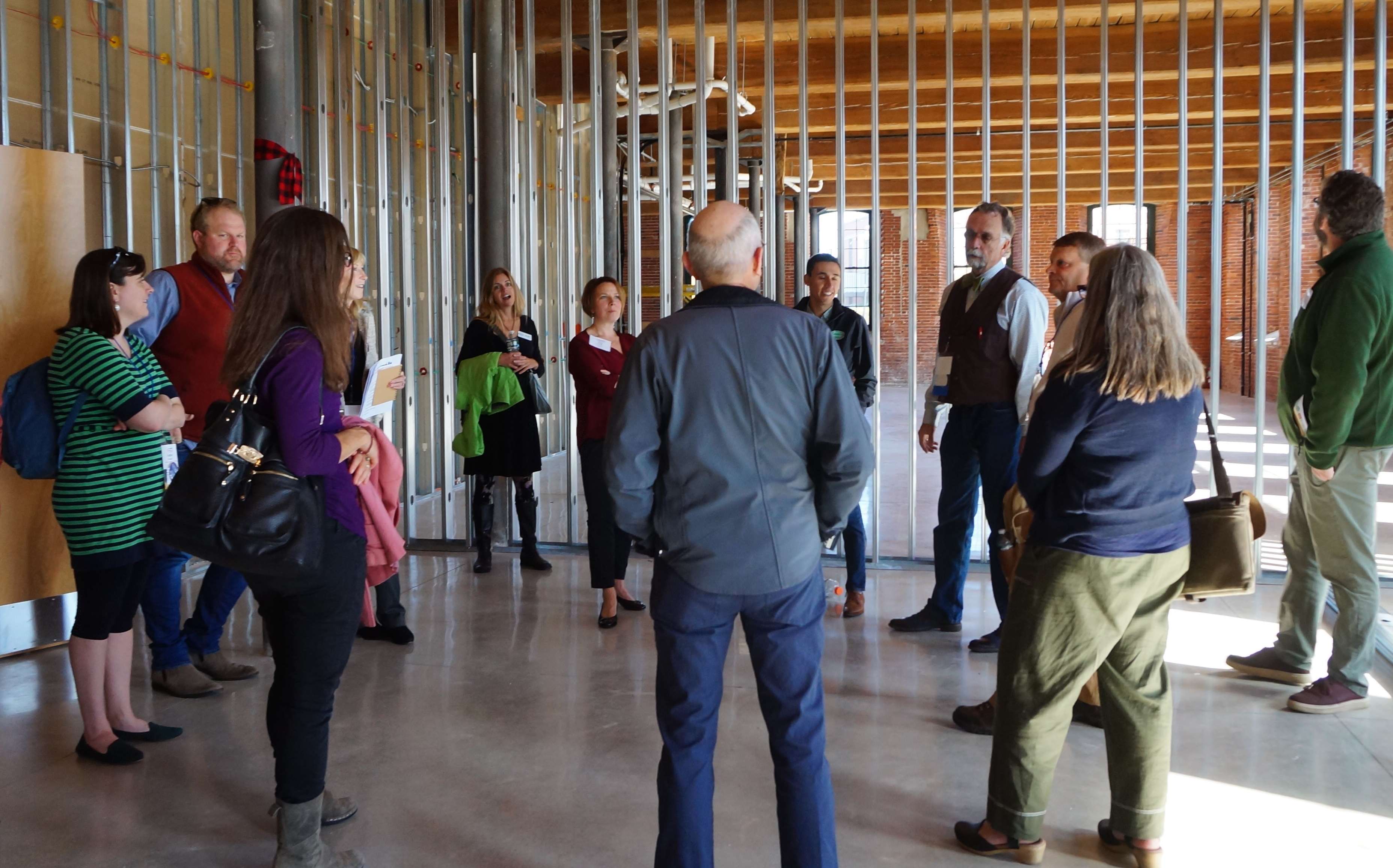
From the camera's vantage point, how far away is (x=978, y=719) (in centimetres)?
357

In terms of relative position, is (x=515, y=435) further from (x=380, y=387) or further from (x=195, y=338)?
(x=380, y=387)

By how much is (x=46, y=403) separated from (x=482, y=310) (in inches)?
105

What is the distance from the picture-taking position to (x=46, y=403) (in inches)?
126

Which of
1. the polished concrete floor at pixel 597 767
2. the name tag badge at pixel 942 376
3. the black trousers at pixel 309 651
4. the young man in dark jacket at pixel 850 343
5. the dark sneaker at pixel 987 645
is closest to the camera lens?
the black trousers at pixel 309 651

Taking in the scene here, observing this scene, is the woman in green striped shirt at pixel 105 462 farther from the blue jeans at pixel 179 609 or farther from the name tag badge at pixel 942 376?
the name tag badge at pixel 942 376

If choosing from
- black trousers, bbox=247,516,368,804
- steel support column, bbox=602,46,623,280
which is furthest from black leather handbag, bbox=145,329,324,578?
steel support column, bbox=602,46,623,280

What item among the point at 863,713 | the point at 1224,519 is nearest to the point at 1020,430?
the point at 863,713

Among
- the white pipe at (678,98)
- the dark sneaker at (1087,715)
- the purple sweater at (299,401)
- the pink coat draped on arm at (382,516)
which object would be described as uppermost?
the white pipe at (678,98)

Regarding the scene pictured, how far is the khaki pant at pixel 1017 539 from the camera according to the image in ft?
10.1

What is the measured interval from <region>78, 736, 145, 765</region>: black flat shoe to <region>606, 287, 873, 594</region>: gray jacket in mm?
1971

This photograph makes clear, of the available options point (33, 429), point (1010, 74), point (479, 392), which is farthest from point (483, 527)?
point (1010, 74)

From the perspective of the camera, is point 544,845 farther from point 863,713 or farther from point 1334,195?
point 1334,195

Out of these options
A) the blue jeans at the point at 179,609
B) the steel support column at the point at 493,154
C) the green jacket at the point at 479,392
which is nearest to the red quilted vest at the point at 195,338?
the blue jeans at the point at 179,609

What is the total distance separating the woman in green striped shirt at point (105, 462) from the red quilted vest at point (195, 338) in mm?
738
